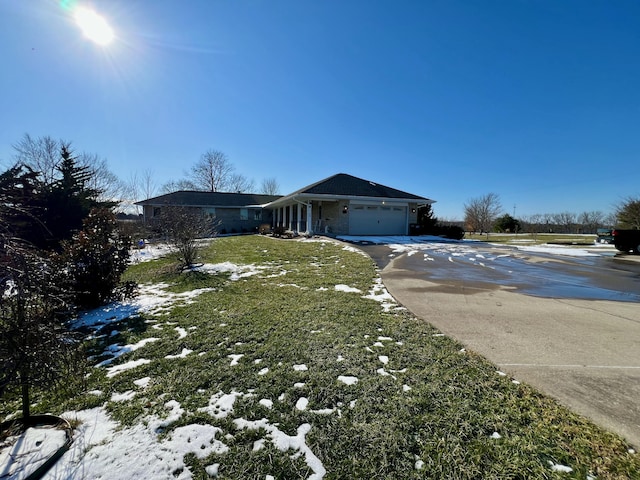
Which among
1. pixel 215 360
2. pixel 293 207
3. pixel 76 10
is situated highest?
pixel 76 10

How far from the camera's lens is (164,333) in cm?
424

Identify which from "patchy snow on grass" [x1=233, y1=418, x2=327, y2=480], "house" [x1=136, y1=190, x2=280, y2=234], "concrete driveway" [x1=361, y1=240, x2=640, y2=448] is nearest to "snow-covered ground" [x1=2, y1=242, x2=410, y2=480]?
"patchy snow on grass" [x1=233, y1=418, x2=327, y2=480]

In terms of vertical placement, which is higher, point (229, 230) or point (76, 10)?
point (76, 10)

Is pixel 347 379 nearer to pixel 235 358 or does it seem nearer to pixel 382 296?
pixel 235 358

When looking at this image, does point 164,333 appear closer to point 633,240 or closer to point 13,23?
point 13,23

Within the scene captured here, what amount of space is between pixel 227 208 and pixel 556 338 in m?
29.9

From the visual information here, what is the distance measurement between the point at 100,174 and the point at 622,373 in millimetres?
35230

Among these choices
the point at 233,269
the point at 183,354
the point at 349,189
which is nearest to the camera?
the point at 183,354

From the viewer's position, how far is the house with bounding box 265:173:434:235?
65.1 ft

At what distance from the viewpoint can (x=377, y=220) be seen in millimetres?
20906

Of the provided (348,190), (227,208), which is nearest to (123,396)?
(348,190)

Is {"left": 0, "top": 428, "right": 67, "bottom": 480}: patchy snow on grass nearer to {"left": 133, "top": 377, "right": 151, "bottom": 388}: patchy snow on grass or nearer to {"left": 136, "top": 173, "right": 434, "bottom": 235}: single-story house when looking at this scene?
{"left": 133, "top": 377, "right": 151, "bottom": 388}: patchy snow on grass

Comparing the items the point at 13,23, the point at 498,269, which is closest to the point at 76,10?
the point at 13,23

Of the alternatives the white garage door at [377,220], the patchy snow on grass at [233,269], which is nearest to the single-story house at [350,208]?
the white garage door at [377,220]
